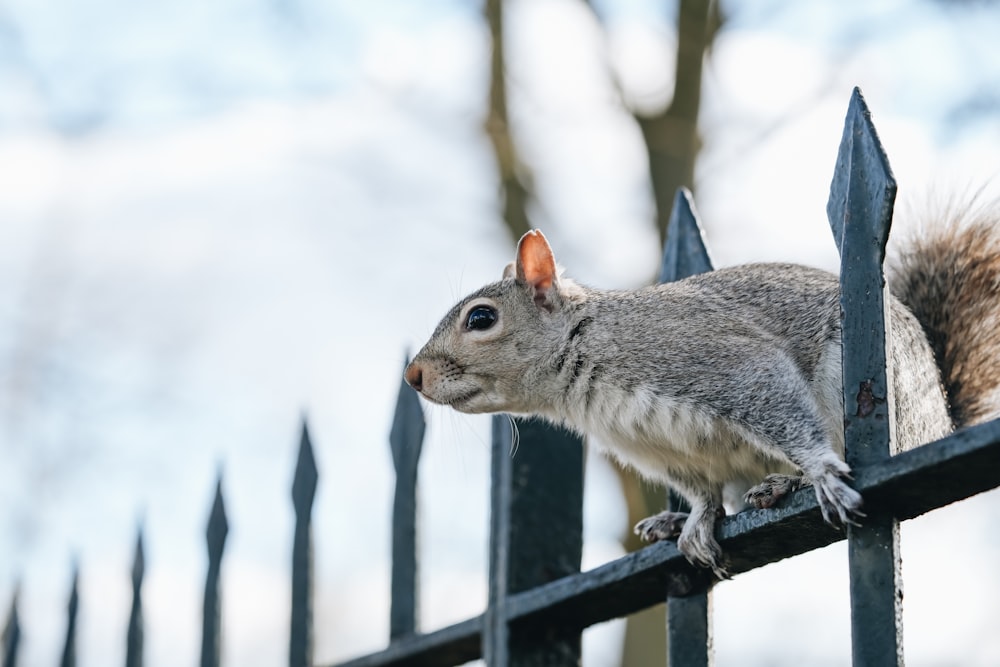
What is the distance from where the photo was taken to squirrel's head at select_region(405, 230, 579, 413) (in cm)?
178

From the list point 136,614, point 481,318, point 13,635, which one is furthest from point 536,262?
point 13,635

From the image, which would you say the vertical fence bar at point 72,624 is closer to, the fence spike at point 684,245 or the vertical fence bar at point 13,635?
the vertical fence bar at point 13,635

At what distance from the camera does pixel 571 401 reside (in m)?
1.68

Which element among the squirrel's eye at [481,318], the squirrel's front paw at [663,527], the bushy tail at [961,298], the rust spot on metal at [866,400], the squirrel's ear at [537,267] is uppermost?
the squirrel's ear at [537,267]

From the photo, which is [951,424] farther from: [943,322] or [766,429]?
[766,429]

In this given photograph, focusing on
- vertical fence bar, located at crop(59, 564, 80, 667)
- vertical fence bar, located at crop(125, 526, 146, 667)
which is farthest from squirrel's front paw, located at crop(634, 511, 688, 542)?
vertical fence bar, located at crop(59, 564, 80, 667)

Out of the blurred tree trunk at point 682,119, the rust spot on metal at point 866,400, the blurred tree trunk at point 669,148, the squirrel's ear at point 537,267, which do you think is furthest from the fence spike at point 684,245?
the blurred tree trunk at point 682,119

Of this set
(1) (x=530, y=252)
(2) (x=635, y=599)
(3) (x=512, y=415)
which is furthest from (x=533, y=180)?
(2) (x=635, y=599)

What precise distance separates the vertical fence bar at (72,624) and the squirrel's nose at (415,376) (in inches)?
33.6

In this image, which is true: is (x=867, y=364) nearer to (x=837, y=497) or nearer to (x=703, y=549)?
(x=837, y=497)

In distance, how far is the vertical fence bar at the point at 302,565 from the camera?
67.2 inches

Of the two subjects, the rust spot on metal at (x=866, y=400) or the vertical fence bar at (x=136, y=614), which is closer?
the rust spot on metal at (x=866, y=400)

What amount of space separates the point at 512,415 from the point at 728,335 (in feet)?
0.91

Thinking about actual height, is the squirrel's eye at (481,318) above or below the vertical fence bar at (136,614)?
above
